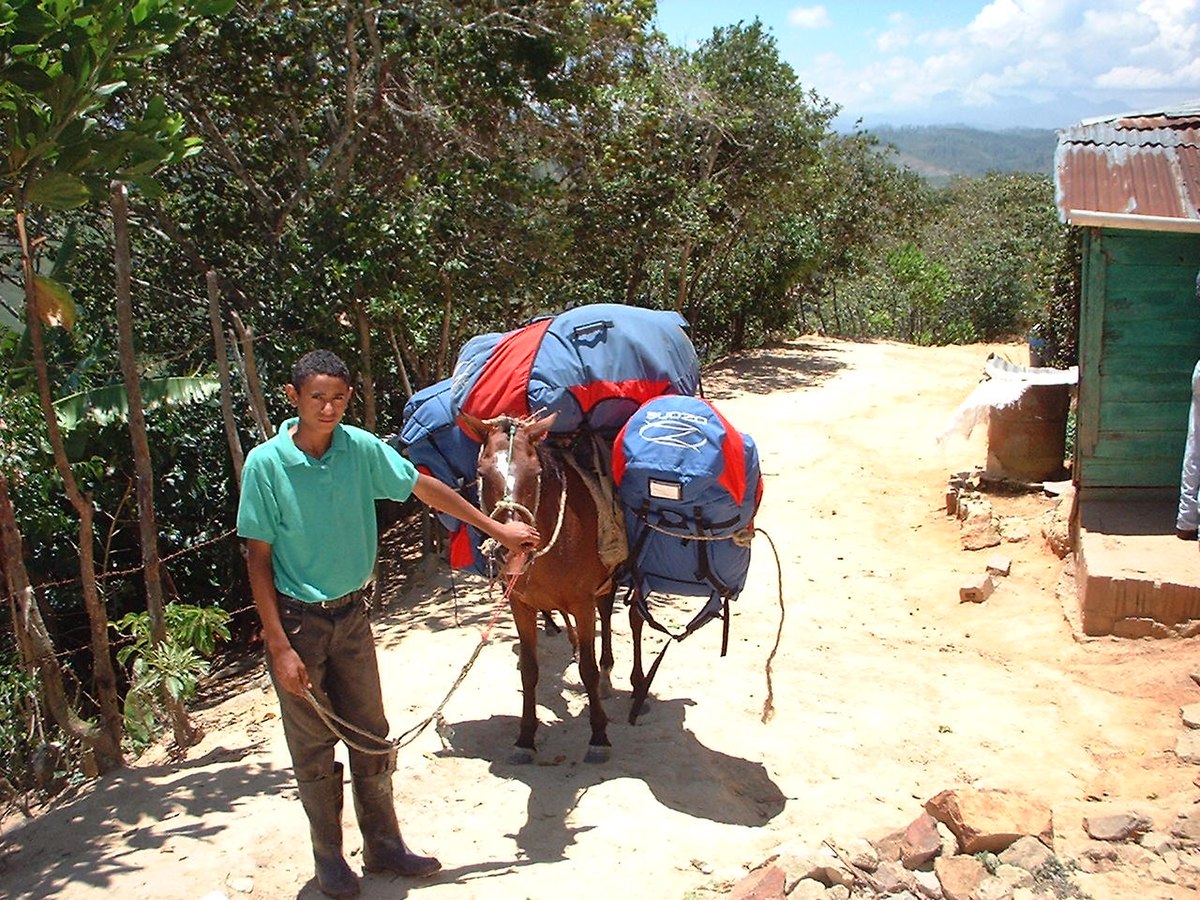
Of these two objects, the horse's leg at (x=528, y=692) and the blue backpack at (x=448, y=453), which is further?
the blue backpack at (x=448, y=453)

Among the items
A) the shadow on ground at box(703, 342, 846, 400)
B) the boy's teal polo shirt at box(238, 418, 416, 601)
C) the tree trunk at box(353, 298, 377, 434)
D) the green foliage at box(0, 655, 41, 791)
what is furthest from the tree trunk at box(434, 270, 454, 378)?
the shadow on ground at box(703, 342, 846, 400)

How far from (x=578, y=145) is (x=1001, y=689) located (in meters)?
9.28

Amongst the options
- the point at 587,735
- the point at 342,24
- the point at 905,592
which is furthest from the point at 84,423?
the point at 905,592

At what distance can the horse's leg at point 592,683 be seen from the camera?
482cm

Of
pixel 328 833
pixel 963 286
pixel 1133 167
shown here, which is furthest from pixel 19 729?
pixel 963 286

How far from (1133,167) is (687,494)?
4465 mm

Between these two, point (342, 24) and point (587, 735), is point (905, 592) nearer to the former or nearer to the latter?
point (587, 735)

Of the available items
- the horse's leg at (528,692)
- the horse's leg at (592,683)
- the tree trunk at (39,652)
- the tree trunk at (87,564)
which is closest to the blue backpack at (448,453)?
the horse's leg at (528,692)

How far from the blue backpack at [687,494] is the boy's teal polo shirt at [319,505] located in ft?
4.15

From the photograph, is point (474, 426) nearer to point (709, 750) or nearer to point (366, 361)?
point (709, 750)

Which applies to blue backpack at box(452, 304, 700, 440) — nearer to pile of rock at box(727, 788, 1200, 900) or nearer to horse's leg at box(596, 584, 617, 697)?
horse's leg at box(596, 584, 617, 697)

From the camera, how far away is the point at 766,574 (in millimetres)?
8125

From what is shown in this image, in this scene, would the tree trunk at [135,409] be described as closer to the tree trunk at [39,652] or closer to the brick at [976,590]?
the tree trunk at [39,652]

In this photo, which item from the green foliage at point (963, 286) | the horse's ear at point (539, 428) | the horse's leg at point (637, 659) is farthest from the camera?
the green foliage at point (963, 286)
